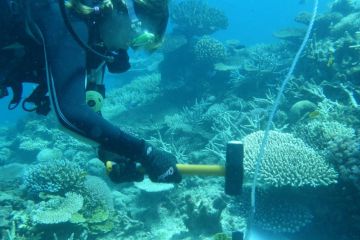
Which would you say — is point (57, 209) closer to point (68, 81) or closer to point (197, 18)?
point (68, 81)

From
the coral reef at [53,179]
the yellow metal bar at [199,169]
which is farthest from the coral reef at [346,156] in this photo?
the coral reef at [53,179]

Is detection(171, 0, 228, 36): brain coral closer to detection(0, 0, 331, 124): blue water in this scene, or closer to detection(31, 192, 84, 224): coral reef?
detection(31, 192, 84, 224): coral reef

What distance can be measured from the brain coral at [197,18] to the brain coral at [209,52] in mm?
1621

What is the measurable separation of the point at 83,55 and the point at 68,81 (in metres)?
0.21

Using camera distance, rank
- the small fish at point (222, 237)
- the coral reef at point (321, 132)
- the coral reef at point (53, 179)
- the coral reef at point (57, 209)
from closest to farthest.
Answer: the small fish at point (222, 237), the coral reef at point (57, 209), the coral reef at point (321, 132), the coral reef at point (53, 179)

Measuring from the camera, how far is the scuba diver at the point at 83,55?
7.02ft

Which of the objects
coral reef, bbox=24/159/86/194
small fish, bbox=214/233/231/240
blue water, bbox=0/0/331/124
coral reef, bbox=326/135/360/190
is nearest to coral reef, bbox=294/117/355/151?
coral reef, bbox=326/135/360/190

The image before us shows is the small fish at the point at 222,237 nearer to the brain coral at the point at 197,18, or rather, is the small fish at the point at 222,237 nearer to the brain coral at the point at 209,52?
the brain coral at the point at 209,52

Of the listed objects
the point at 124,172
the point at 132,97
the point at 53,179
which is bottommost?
the point at 53,179

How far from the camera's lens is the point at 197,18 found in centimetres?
Answer: 1452

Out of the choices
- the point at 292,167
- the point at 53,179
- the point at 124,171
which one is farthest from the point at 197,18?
the point at 124,171

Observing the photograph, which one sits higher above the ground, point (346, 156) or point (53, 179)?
point (346, 156)

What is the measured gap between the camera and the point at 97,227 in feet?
18.9

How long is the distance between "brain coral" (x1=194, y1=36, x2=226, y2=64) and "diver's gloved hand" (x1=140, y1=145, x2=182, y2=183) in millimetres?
10697
